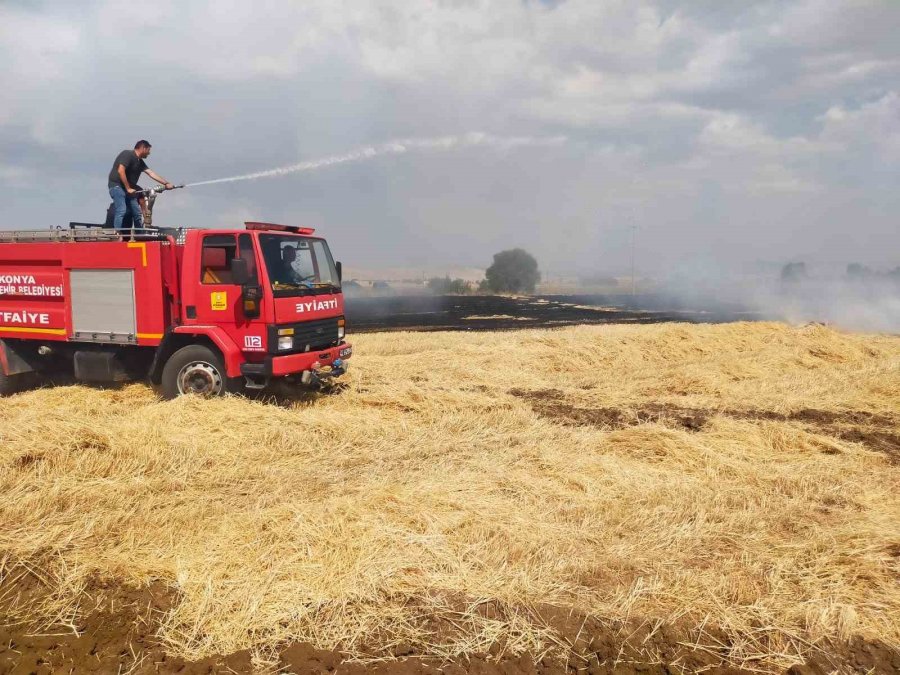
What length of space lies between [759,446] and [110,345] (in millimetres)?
9685

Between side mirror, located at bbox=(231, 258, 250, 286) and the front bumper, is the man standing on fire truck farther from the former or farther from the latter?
the front bumper

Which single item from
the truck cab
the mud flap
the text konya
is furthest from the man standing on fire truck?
the mud flap

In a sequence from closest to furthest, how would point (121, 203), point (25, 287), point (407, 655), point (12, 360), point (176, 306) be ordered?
point (407, 655) → point (176, 306) → point (121, 203) → point (25, 287) → point (12, 360)

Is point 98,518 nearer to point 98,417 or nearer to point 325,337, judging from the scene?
point 98,417

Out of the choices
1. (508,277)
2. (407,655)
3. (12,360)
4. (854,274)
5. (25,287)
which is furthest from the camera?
(508,277)

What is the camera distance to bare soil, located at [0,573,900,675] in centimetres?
356

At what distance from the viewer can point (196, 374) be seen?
9.07m

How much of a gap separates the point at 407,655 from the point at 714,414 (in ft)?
24.8

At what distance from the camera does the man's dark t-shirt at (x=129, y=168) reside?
9.98 meters

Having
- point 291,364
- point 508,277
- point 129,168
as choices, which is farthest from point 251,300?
point 508,277

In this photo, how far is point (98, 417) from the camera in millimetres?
8562

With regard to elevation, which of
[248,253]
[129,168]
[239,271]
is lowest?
[239,271]

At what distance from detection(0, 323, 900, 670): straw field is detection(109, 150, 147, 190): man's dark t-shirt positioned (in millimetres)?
3429

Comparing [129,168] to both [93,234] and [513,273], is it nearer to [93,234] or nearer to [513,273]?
[93,234]
